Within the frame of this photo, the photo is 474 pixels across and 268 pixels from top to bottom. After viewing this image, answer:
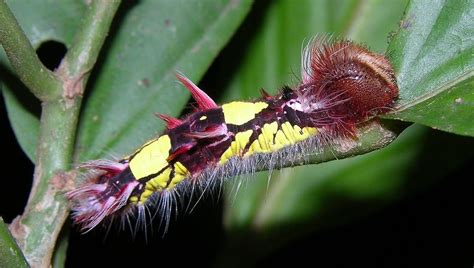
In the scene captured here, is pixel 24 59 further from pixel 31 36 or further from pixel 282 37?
pixel 282 37

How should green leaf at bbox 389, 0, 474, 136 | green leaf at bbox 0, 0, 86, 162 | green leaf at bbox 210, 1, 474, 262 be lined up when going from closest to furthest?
green leaf at bbox 389, 0, 474, 136
green leaf at bbox 0, 0, 86, 162
green leaf at bbox 210, 1, 474, 262

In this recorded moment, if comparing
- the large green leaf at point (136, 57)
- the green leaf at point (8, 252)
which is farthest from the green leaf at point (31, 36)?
the green leaf at point (8, 252)

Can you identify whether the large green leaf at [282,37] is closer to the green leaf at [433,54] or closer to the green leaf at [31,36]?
the green leaf at [31,36]

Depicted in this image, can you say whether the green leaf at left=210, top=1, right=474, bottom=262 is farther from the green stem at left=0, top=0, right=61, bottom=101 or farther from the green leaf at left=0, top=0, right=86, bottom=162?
the green stem at left=0, top=0, right=61, bottom=101

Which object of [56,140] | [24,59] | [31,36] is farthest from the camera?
[31,36]

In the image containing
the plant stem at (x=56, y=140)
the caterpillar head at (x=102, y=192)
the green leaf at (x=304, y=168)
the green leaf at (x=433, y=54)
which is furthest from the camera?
the green leaf at (x=304, y=168)

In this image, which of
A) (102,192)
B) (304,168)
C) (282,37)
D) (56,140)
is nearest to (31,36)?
(56,140)

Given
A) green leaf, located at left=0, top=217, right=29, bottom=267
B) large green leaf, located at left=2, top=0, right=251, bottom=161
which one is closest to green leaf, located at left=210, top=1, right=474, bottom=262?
large green leaf, located at left=2, top=0, right=251, bottom=161
